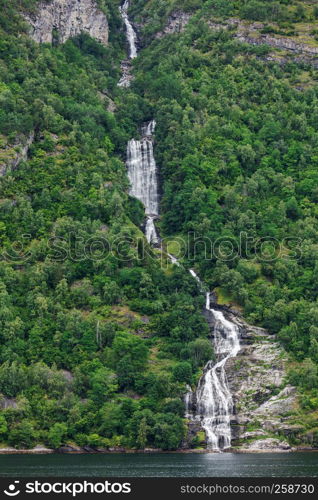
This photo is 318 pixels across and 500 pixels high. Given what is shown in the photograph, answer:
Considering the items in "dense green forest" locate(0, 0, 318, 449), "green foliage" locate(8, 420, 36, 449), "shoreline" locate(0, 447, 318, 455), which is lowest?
"shoreline" locate(0, 447, 318, 455)

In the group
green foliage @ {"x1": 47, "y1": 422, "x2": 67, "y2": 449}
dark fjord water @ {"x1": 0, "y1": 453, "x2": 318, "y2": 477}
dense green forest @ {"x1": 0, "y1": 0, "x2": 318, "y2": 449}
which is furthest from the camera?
dense green forest @ {"x1": 0, "y1": 0, "x2": 318, "y2": 449}

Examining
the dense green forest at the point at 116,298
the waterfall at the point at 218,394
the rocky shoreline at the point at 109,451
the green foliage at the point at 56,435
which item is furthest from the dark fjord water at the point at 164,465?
the dense green forest at the point at 116,298

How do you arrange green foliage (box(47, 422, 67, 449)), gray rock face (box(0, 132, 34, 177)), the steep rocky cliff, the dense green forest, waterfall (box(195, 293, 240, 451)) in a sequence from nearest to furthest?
green foliage (box(47, 422, 67, 449)) < the dense green forest < the steep rocky cliff < waterfall (box(195, 293, 240, 451)) < gray rock face (box(0, 132, 34, 177))

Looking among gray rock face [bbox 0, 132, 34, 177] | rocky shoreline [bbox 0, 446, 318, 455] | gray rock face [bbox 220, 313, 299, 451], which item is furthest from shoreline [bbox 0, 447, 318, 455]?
gray rock face [bbox 0, 132, 34, 177]

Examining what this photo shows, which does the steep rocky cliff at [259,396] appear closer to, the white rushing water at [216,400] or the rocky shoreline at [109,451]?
the rocky shoreline at [109,451]

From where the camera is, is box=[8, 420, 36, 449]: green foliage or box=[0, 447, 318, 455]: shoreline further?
box=[8, 420, 36, 449]: green foliage

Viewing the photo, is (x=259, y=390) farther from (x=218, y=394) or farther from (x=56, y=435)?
(x=56, y=435)

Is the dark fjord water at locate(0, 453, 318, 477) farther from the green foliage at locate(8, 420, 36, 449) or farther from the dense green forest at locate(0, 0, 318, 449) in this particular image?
the dense green forest at locate(0, 0, 318, 449)

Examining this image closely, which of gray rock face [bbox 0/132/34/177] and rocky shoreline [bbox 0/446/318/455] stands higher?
gray rock face [bbox 0/132/34/177]

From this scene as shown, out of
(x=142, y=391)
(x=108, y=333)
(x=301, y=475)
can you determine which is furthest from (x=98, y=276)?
(x=301, y=475)
